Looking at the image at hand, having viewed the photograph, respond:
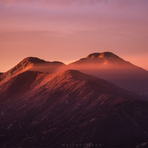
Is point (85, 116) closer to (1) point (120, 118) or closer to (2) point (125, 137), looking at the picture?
(1) point (120, 118)

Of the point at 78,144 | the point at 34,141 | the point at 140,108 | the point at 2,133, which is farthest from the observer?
the point at 2,133

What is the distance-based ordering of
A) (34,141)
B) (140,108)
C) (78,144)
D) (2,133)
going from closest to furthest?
(78,144)
(34,141)
(140,108)
(2,133)

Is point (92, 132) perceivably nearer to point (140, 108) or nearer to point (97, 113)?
Answer: point (97, 113)

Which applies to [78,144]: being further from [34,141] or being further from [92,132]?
[34,141]

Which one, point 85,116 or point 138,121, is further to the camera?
point 85,116

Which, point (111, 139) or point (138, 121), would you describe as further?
point (138, 121)

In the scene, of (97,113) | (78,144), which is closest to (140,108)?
(97,113)

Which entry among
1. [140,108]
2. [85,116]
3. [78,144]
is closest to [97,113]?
[85,116]

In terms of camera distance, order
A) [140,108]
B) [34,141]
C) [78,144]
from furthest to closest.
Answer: [140,108] < [34,141] < [78,144]
